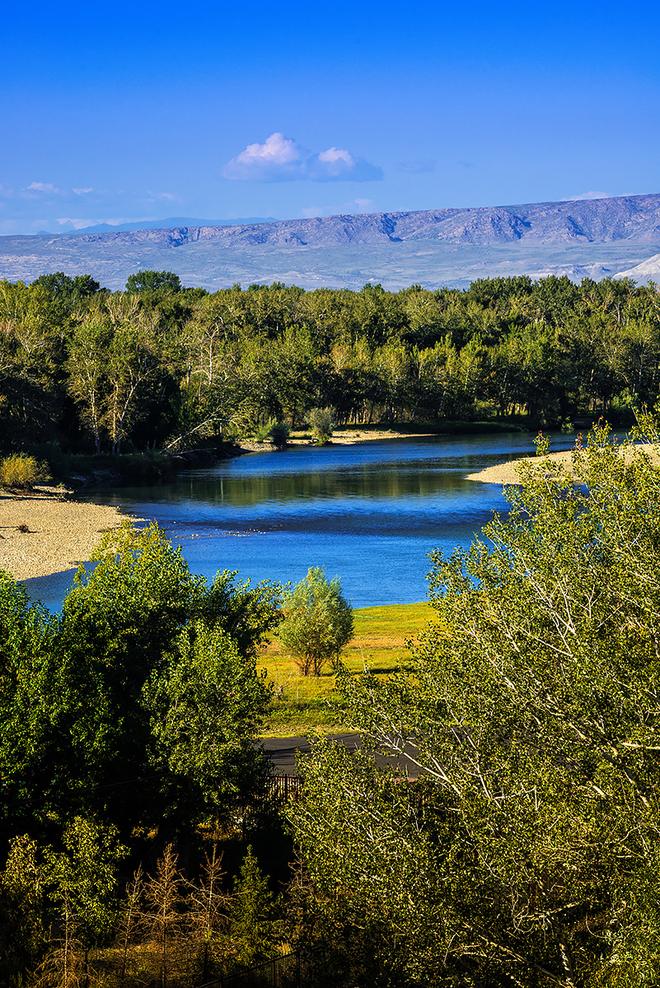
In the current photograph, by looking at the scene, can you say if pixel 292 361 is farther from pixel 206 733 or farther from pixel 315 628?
pixel 206 733

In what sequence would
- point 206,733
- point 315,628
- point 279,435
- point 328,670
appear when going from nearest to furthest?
point 206,733, point 315,628, point 328,670, point 279,435

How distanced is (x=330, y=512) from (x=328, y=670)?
38.7m

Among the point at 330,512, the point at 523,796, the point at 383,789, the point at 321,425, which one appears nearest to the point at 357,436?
the point at 321,425

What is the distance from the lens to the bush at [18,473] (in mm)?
82750

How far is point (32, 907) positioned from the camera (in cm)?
1722

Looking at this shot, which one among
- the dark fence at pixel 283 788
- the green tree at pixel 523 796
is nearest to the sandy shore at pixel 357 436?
the dark fence at pixel 283 788

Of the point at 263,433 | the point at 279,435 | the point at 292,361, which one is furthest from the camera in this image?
the point at 292,361

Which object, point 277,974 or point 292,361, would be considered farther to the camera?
point 292,361

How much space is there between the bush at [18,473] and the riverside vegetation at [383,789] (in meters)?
61.2

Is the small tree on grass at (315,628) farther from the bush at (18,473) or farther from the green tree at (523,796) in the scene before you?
the bush at (18,473)

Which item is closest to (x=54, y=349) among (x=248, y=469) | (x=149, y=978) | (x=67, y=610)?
(x=248, y=469)

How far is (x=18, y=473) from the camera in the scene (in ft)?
A: 271

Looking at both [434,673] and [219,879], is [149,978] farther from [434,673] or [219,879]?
[434,673]

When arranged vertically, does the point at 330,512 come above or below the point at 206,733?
below
